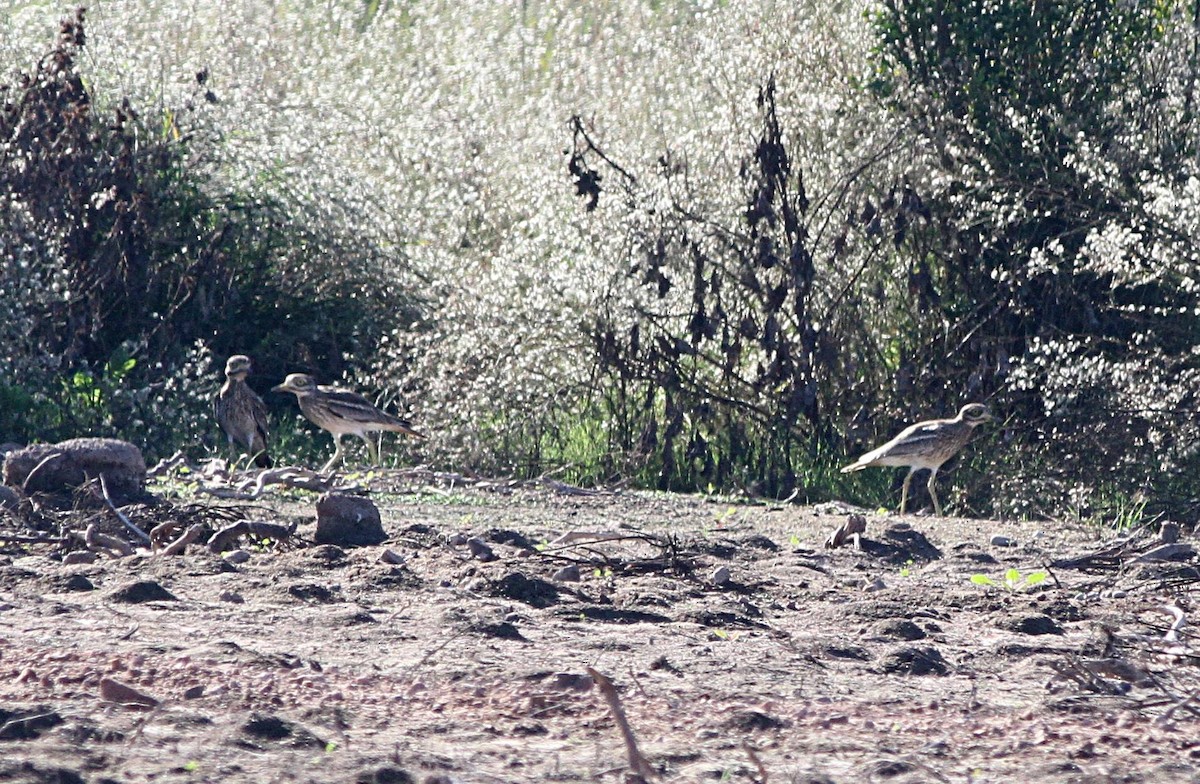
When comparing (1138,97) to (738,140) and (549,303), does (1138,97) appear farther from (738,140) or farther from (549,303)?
(549,303)

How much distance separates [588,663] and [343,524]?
2.49 metres

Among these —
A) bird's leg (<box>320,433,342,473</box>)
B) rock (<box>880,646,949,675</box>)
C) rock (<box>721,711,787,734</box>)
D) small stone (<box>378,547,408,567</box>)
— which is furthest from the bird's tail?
rock (<box>721,711,787,734</box>)

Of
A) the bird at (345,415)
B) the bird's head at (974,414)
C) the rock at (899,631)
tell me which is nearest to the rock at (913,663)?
the rock at (899,631)

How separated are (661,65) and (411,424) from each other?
16.1ft

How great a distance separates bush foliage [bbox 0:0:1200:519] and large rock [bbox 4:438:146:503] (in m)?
3.65

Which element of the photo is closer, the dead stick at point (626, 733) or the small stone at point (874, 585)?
the dead stick at point (626, 733)

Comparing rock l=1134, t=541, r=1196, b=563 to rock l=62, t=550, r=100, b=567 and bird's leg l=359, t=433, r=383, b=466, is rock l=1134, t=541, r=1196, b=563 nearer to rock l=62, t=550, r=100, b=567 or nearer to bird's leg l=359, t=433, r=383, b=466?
rock l=62, t=550, r=100, b=567

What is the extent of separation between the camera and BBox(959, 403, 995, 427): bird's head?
11.1 meters

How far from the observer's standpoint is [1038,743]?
13.5 ft

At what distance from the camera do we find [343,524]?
720cm

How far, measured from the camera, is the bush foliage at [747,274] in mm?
11242

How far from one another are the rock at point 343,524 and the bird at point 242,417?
183 inches

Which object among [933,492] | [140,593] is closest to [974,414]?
[933,492]

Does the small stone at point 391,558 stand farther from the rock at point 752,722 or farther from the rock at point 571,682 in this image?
the rock at point 752,722
